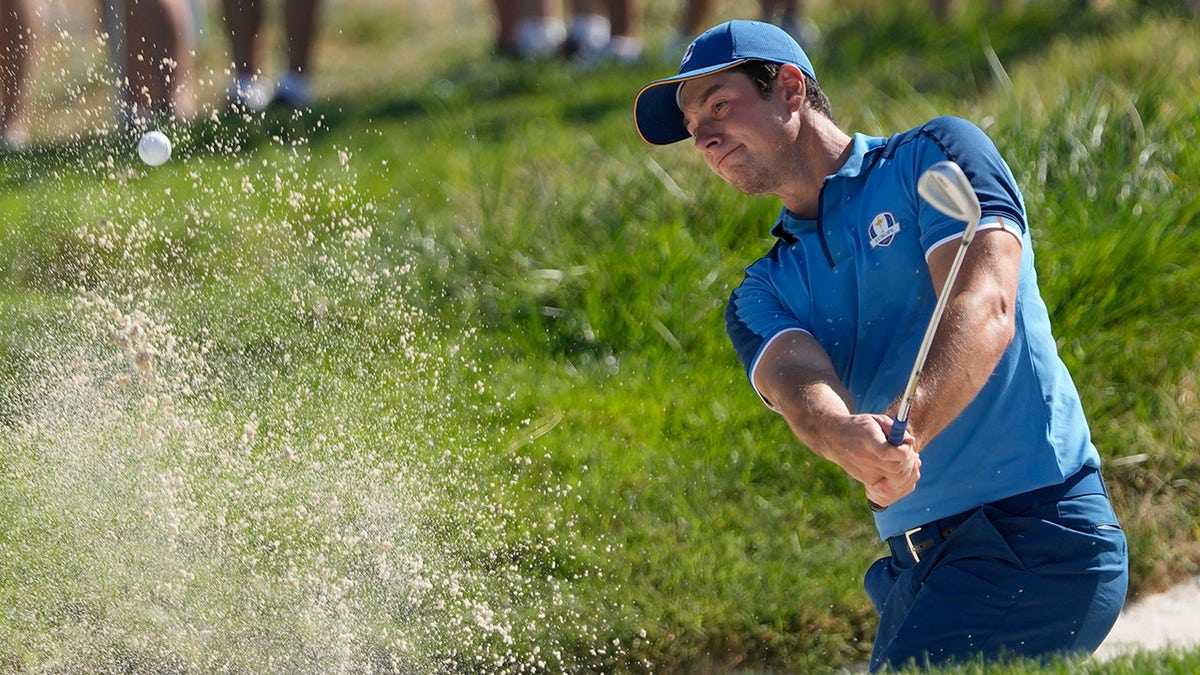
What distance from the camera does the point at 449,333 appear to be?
19.9 feet

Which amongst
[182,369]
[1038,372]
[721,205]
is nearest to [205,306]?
[182,369]

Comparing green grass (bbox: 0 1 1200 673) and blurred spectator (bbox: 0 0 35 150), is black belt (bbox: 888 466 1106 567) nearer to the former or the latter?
green grass (bbox: 0 1 1200 673)

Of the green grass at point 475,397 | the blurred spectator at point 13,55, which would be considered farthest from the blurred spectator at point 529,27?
the blurred spectator at point 13,55

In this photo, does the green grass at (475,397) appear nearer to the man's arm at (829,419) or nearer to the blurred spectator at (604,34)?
the man's arm at (829,419)

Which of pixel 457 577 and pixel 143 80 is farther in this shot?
pixel 143 80

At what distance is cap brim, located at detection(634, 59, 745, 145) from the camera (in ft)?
11.6

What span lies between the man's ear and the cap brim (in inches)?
9.8

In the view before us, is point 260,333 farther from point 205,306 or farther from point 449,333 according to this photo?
point 449,333

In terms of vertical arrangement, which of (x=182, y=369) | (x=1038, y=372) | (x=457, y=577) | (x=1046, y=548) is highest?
(x=1038, y=372)

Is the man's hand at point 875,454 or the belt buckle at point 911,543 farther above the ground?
the man's hand at point 875,454

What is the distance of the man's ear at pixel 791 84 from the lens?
3.38 metres

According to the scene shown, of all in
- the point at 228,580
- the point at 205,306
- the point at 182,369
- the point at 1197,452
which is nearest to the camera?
the point at 228,580

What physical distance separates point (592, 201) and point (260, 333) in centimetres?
172

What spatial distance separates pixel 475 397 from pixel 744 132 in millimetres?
2533
